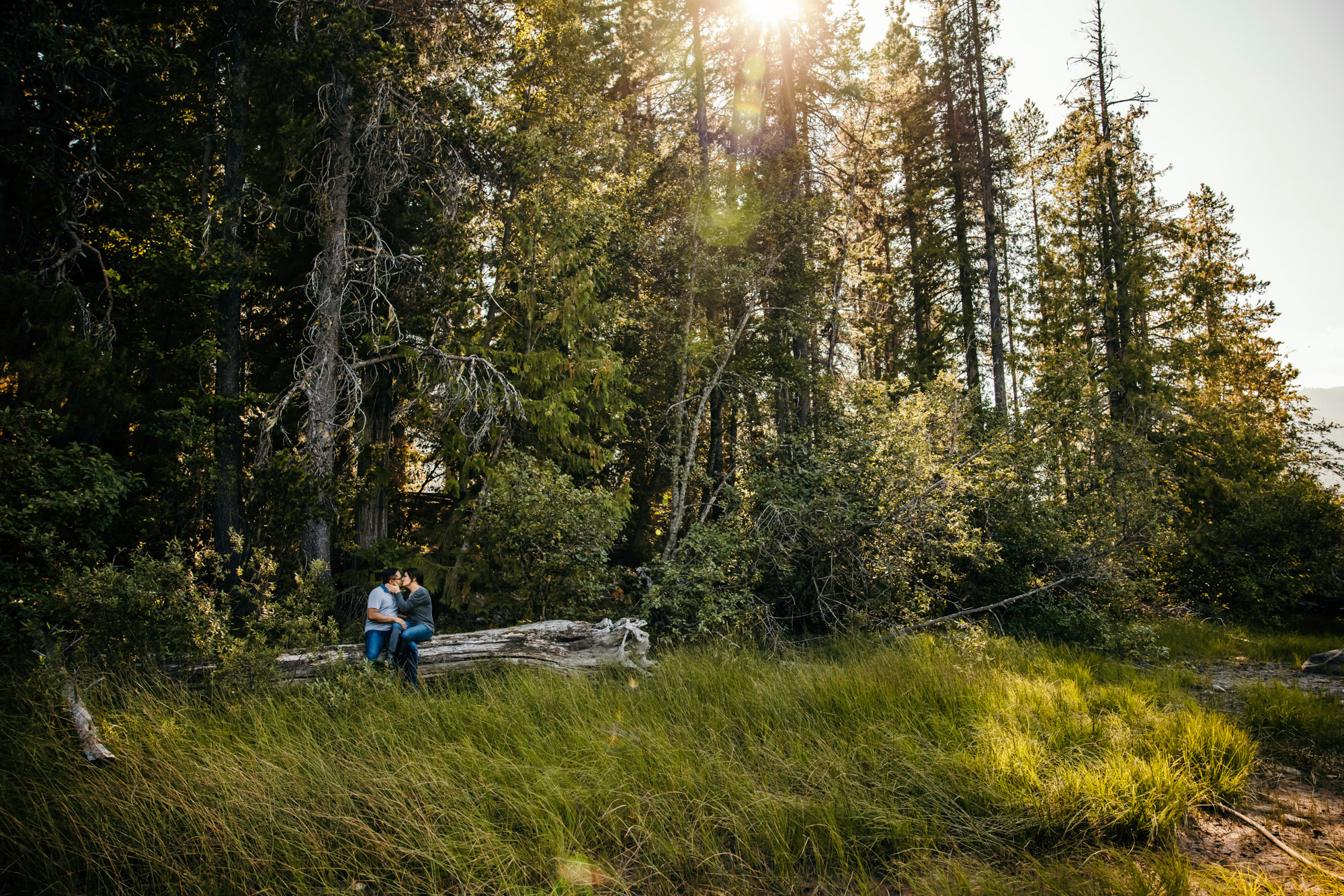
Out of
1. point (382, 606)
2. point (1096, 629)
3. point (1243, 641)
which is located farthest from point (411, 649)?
point (1243, 641)

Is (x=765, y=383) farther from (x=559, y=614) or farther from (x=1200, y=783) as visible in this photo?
(x=1200, y=783)

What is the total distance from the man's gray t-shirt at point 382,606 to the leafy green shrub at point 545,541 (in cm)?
216

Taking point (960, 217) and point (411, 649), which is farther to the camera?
point (960, 217)

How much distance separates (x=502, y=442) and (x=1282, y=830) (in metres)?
10.4

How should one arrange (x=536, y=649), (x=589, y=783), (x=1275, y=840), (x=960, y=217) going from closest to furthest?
(x=1275, y=840)
(x=589, y=783)
(x=536, y=649)
(x=960, y=217)

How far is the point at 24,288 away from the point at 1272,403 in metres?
27.3

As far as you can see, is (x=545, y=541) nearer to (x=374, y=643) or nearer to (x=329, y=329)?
(x=374, y=643)

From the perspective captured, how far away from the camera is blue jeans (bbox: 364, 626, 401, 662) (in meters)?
6.84

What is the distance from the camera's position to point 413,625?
718 centimetres

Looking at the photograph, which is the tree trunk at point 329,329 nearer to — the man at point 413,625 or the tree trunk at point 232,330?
the tree trunk at point 232,330

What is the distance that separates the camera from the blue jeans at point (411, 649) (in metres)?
6.85

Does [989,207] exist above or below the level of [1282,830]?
above

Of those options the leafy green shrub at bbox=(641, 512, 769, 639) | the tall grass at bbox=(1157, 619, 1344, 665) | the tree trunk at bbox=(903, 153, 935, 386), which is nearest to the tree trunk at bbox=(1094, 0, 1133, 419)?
the tree trunk at bbox=(903, 153, 935, 386)

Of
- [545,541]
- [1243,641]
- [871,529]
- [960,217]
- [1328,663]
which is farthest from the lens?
[960,217]
